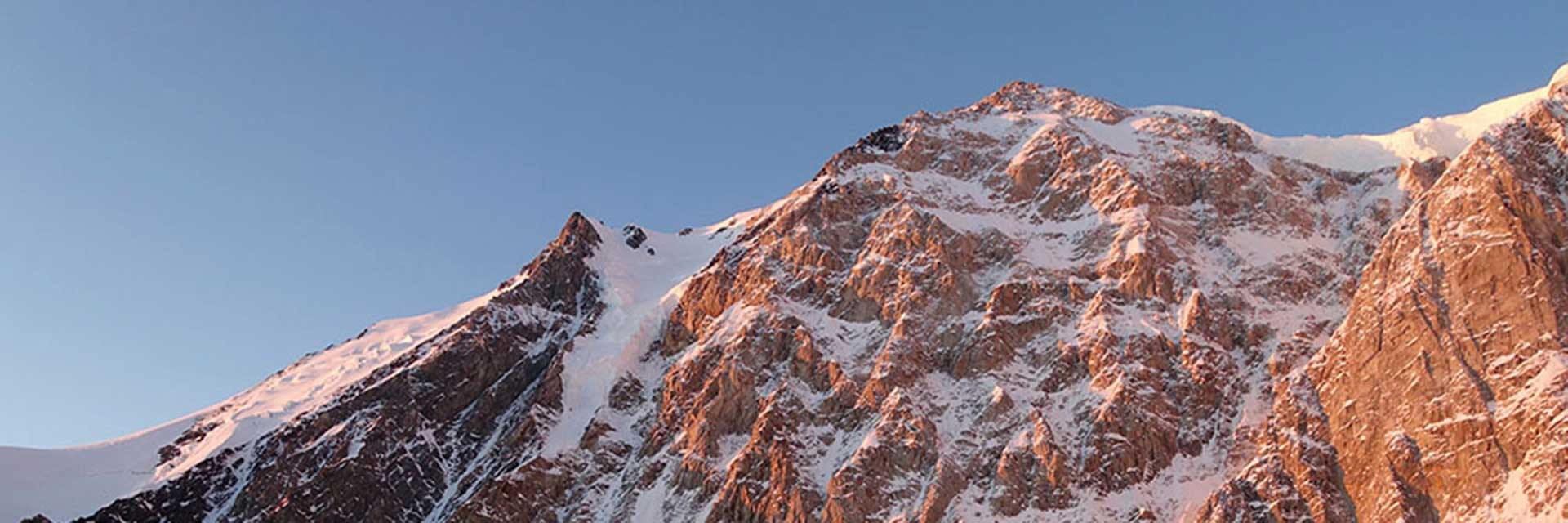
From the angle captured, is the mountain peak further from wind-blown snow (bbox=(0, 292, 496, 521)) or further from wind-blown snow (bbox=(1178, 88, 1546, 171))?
wind-blown snow (bbox=(0, 292, 496, 521))

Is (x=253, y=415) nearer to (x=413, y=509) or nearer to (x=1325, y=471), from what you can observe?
(x=413, y=509)

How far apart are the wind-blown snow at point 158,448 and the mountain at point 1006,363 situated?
1.98ft

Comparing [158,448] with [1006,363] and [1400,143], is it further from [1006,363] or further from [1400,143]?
[1400,143]

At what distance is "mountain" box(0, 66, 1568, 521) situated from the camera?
4316 inches

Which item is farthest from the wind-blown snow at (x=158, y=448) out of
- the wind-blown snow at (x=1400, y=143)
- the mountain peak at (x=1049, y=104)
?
the wind-blown snow at (x=1400, y=143)

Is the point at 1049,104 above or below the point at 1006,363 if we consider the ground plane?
above

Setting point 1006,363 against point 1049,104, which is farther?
point 1049,104

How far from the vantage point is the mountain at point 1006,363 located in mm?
109625

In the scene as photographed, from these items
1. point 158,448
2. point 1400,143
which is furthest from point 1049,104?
point 158,448

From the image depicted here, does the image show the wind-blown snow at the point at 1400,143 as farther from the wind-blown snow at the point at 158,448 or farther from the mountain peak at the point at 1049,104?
the wind-blown snow at the point at 158,448

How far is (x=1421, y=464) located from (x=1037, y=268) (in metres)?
45.1

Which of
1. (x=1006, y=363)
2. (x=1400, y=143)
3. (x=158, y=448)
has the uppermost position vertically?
(x=1400, y=143)

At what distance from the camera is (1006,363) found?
132 m

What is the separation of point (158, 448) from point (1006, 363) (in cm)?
10124
